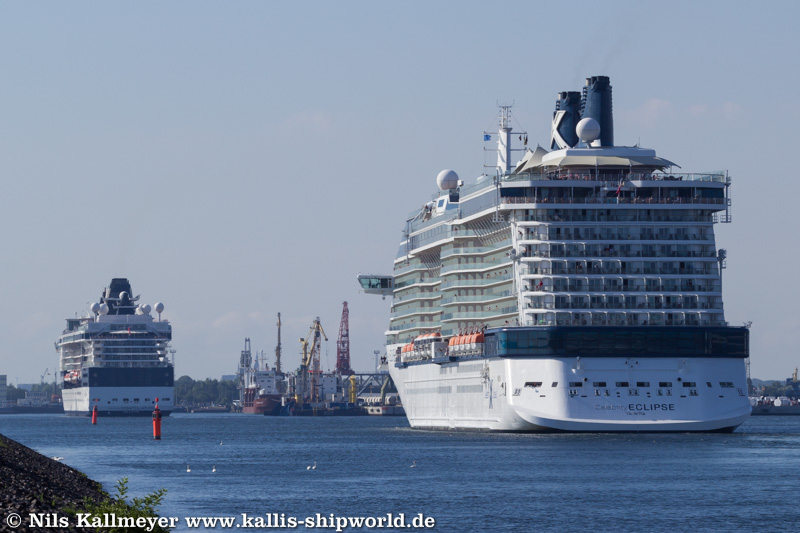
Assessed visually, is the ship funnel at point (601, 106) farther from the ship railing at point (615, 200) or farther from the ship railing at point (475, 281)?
the ship railing at point (475, 281)

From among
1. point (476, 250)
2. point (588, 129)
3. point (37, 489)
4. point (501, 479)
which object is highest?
point (588, 129)

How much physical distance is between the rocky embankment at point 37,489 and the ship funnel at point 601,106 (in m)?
58.3

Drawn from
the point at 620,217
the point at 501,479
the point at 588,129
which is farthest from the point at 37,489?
the point at 588,129

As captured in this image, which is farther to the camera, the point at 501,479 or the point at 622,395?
the point at 622,395

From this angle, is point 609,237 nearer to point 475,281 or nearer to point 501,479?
point 475,281

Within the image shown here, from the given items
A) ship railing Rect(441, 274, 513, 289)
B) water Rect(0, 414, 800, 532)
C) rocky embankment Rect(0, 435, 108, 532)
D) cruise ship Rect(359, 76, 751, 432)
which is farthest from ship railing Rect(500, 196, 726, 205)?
rocky embankment Rect(0, 435, 108, 532)

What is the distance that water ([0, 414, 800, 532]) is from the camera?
6222 centimetres

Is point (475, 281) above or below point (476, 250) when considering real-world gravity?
below

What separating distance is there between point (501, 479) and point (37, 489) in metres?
29.0

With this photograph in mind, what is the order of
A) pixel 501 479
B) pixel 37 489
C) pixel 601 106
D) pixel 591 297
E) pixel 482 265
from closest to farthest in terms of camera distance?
pixel 37 489 → pixel 501 479 → pixel 591 297 → pixel 601 106 → pixel 482 265

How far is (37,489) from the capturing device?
56.0 meters

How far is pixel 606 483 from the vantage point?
247 feet

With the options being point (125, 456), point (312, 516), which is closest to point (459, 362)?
point (125, 456)

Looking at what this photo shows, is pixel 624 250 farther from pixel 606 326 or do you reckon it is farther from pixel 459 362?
pixel 459 362
